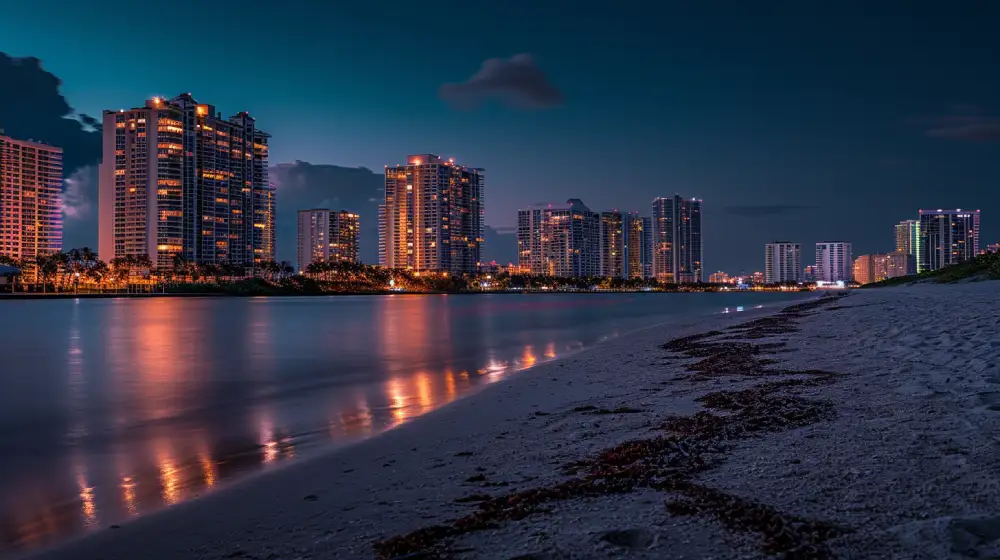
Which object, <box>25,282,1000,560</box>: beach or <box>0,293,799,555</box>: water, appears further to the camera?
<box>0,293,799,555</box>: water

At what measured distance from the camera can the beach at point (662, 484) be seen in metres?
4.43

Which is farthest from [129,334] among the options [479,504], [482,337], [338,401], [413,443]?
[479,504]

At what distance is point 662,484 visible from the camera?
5.71m

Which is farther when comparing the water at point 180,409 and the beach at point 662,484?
the water at point 180,409

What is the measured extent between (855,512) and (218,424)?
12286 millimetres

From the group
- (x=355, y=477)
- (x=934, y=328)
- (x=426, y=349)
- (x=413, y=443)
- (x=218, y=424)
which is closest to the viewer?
(x=355, y=477)

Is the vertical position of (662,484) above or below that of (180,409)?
above

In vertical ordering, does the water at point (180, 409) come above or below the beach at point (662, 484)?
below

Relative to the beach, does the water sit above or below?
below

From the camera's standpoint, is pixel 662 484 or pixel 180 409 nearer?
pixel 662 484

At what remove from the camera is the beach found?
4.43m

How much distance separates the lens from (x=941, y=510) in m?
4.41

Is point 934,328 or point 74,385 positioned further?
point 74,385

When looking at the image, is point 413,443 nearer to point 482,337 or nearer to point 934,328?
point 934,328
